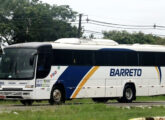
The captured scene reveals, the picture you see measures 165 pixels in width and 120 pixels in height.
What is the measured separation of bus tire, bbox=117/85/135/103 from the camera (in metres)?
34.5

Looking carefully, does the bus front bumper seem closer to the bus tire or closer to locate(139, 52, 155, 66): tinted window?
the bus tire

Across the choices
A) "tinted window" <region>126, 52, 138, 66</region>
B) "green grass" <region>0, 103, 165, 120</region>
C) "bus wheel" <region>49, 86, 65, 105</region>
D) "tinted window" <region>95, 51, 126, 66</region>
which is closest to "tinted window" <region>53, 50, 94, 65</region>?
"tinted window" <region>95, 51, 126, 66</region>

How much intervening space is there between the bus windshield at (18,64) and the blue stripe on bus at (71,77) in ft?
6.20

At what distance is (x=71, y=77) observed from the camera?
102ft

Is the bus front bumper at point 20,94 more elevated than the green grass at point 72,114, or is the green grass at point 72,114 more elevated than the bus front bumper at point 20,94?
the green grass at point 72,114

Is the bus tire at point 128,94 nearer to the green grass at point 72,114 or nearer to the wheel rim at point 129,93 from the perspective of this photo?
the wheel rim at point 129,93

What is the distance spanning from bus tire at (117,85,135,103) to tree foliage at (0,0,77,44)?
48952mm

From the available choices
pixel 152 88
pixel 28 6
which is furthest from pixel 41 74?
pixel 28 6

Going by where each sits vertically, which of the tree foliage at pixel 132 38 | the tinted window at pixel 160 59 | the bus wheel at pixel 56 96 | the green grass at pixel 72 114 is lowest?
the tree foliage at pixel 132 38

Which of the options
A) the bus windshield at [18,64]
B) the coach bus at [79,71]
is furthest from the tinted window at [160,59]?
the bus windshield at [18,64]

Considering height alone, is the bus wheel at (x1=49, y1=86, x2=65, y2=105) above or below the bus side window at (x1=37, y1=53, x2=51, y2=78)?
below

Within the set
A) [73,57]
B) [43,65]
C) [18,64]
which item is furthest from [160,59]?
[18,64]

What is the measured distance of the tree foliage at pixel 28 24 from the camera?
8419cm

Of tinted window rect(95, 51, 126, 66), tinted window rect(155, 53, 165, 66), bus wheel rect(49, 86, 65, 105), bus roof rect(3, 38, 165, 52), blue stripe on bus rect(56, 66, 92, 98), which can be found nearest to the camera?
bus wheel rect(49, 86, 65, 105)
